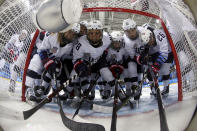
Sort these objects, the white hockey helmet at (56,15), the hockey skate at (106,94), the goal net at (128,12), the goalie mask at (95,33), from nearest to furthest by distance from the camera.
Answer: the white hockey helmet at (56,15) → the goal net at (128,12) → the goalie mask at (95,33) → the hockey skate at (106,94)

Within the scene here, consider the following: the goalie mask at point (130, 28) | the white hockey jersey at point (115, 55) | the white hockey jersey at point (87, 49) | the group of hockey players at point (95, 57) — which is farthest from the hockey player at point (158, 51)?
the white hockey jersey at point (87, 49)

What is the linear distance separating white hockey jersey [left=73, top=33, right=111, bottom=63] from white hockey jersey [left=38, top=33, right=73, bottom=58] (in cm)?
10

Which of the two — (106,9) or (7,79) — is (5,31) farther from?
(106,9)

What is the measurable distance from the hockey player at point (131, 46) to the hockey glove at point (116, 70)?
12 centimetres

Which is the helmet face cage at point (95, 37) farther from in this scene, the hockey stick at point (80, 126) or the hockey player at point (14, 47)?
the hockey stick at point (80, 126)

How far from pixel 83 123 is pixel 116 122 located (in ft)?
1.12

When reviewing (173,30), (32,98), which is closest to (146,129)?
(173,30)

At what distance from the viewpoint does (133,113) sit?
282 cm

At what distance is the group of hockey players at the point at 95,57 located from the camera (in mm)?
2689

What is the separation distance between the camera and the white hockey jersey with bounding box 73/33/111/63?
107 inches

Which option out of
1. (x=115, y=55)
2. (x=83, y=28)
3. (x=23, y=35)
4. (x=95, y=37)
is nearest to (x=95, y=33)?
(x=95, y=37)

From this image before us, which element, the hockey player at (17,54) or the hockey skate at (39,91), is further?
the hockey skate at (39,91)

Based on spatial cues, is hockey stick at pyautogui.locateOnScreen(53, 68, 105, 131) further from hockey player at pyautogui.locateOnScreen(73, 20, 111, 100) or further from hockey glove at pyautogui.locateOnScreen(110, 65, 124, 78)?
hockey glove at pyautogui.locateOnScreen(110, 65, 124, 78)

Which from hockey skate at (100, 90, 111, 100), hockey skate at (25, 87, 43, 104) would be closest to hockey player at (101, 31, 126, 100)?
hockey skate at (100, 90, 111, 100)
